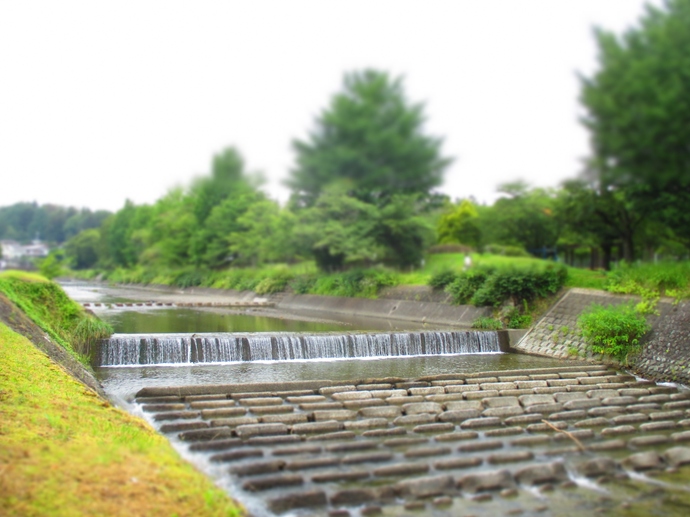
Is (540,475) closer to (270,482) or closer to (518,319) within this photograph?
(270,482)

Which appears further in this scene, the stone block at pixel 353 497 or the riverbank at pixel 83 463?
the stone block at pixel 353 497

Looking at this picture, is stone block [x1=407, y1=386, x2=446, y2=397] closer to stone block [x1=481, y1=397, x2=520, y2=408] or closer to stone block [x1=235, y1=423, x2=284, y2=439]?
stone block [x1=481, y1=397, x2=520, y2=408]

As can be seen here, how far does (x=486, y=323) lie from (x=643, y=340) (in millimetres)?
6952

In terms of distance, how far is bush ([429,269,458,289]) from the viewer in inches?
1041

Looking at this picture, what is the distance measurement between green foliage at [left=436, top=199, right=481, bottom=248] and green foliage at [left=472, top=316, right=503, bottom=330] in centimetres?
2405

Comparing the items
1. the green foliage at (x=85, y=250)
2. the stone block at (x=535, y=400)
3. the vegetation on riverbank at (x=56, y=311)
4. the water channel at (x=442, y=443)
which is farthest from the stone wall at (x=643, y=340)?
the green foliage at (x=85, y=250)

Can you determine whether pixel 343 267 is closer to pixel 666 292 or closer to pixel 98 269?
pixel 666 292

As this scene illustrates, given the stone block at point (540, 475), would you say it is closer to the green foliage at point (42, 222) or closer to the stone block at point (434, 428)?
the stone block at point (434, 428)

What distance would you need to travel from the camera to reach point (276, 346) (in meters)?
17.6

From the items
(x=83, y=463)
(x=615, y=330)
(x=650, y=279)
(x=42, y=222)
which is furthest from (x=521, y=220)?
(x=42, y=222)

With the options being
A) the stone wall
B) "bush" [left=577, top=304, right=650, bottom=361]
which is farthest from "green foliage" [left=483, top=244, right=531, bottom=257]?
"bush" [left=577, top=304, right=650, bottom=361]

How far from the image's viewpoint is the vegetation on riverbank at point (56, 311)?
15406mm

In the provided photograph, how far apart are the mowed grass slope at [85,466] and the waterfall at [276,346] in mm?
7428

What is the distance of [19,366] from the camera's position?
32.8ft
